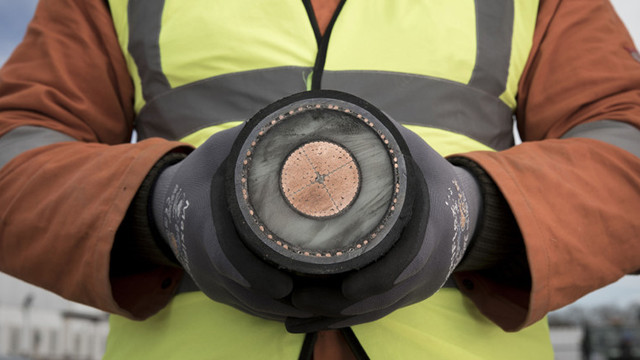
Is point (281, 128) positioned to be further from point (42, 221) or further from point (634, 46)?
point (634, 46)

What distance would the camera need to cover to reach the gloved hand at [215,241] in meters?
0.60

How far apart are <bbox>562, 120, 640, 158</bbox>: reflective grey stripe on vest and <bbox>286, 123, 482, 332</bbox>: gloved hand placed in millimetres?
257

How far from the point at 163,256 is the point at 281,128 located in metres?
0.29

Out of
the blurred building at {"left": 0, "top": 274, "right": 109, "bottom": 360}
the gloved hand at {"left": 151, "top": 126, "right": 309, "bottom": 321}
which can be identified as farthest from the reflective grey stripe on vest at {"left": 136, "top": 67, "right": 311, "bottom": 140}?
the blurred building at {"left": 0, "top": 274, "right": 109, "bottom": 360}

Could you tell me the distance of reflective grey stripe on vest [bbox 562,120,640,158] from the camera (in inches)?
34.1

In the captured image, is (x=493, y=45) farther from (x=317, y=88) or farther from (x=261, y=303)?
(x=261, y=303)

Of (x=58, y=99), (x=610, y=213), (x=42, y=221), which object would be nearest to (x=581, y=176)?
(x=610, y=213)

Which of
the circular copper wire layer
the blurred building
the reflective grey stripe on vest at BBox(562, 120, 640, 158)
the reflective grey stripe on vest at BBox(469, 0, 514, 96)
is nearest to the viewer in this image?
the circular copper wire layer

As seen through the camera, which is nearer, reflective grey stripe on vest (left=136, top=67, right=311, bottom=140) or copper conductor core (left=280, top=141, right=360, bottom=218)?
copper conductor core (left=280, top=141, right=360, bottom=218)

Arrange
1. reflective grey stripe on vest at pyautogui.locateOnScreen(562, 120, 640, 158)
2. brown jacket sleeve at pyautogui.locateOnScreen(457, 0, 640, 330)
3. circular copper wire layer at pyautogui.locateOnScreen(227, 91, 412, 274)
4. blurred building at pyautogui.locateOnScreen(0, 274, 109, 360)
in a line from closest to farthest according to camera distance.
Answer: circular copper wire layer at pyautogui.locateOnScreen(227, 91, 412, 274) → brown jacket sleeve at pyautogui.locateOnScreen(457, 0, 640, 330) → reflective grey stripe on vest at pyautogui.locateOnScreen(562, 120, 640, 158) → blurred building at pyautogui.locateOnScreen(0, 274, 109, 360)

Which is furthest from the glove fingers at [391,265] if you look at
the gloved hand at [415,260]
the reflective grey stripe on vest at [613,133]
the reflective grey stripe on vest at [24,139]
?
the reflective grey stripe on vest at [24,139]

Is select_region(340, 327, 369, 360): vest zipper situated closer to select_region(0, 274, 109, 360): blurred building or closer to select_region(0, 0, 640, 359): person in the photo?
select_region(0, 0, 640, 359): person

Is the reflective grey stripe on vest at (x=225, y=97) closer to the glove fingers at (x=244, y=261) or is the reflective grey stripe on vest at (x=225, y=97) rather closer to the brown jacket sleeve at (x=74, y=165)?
the brown jacket sleeve at (x=74, y=165)

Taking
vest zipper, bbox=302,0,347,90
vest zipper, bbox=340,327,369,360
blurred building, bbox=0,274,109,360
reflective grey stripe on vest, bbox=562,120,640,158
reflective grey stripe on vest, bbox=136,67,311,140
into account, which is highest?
vest zipper, bbox=302,0,347,90
